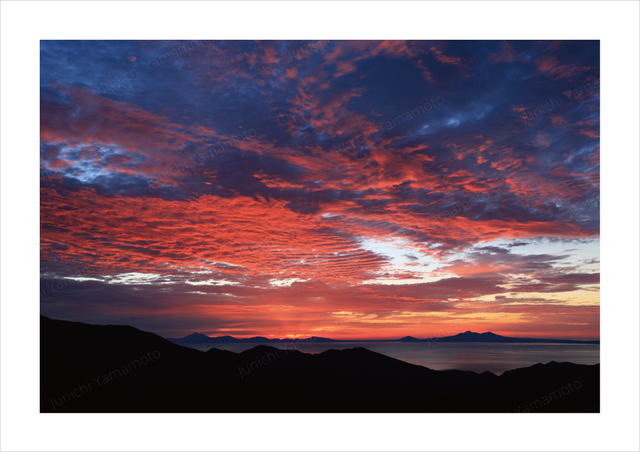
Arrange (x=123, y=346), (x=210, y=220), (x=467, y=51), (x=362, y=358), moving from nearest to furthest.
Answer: (x=467, y=51) → (x=210, y=220) → (x=123, y=346) → (x=362, y=358)

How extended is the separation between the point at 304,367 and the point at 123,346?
193 inches

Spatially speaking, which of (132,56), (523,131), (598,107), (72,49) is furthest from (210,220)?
(598,107)

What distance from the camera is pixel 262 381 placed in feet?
29.0

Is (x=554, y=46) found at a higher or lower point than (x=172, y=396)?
higher

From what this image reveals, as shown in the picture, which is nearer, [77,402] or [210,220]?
[77,402]

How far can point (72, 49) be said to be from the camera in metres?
7.91

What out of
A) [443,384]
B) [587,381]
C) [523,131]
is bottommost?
[443,384]

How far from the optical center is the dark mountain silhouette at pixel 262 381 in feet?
24.6

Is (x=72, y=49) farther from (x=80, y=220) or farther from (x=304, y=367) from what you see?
(x=304, y=367)

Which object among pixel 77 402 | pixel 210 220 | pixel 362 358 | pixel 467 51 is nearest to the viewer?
pixel 77 402

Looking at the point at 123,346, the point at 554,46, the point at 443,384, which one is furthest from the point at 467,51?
the point at 123,346

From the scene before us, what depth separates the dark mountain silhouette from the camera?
751cm

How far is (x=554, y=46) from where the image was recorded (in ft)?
26.0

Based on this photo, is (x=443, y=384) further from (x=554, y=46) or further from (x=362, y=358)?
(x=554, y=46)
